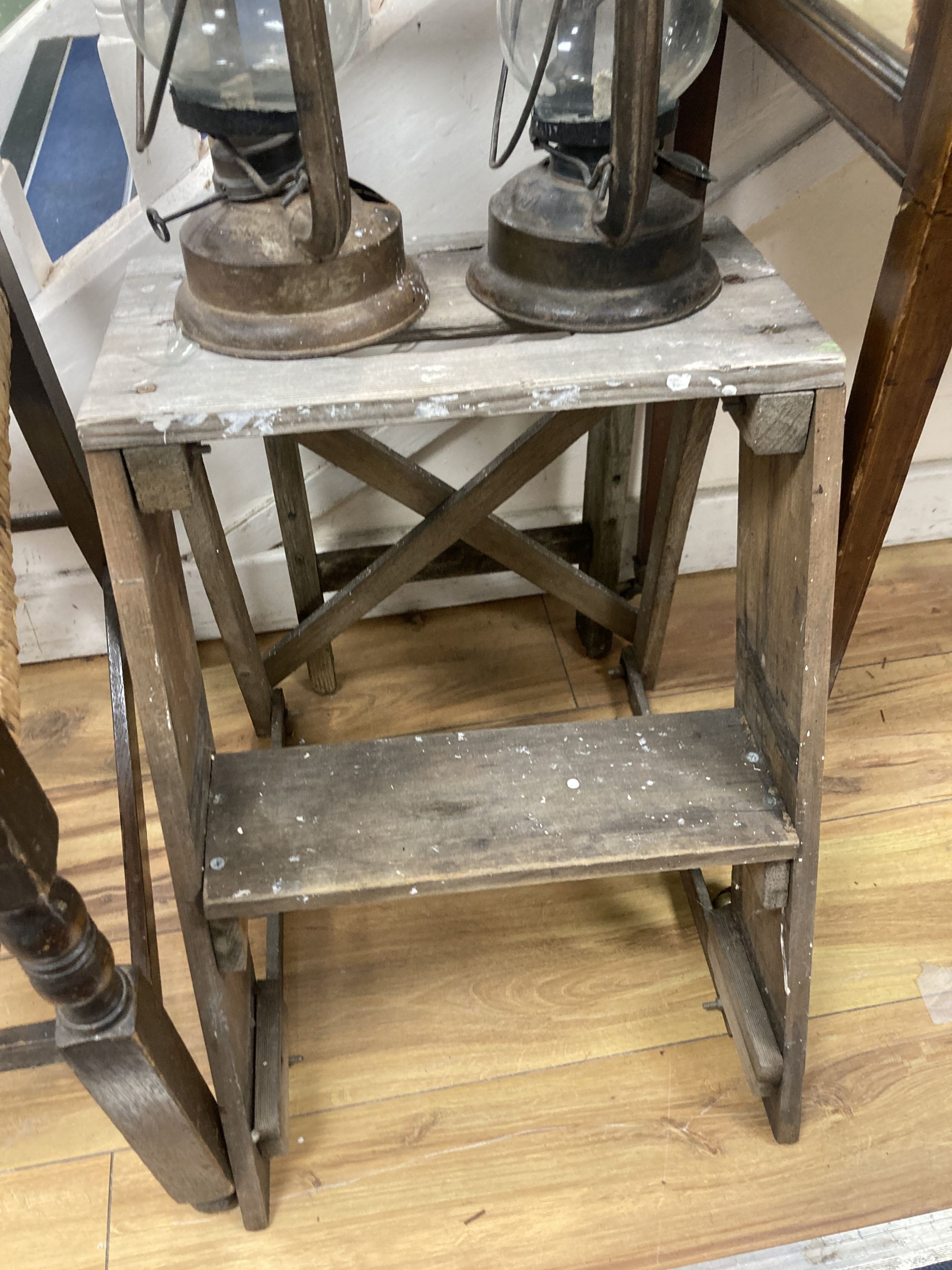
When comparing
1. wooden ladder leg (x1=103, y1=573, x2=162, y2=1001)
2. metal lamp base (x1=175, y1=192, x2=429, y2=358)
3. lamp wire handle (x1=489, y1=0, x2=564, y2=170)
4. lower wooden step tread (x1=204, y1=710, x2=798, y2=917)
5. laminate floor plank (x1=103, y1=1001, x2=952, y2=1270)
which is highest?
lamp wire handle (x1=489, y1=0, x2=564, y2=170)

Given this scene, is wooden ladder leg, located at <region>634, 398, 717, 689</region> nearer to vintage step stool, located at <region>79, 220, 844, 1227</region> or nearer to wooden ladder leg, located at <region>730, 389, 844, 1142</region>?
vintage step stool, located at <region>79, 220, 844, 1227</region>

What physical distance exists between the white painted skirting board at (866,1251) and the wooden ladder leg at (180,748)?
17.0 inches

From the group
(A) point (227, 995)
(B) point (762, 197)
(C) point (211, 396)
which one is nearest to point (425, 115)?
(B) point (762, 197)

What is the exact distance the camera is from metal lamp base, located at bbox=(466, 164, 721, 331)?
69 centimetres

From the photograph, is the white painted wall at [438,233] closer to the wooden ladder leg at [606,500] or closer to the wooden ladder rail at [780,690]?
the wooden ladder leg at [606,500]

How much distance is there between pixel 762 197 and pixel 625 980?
3.05 ft

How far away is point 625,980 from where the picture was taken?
42.5 inches

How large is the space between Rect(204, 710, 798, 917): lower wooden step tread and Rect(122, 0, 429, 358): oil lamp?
384 mm

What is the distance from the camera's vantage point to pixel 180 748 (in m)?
0.77

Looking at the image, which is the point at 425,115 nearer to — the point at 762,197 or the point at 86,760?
the point at 762,197

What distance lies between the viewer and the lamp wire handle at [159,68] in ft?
1.86

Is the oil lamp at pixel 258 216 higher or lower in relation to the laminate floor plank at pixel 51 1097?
higher

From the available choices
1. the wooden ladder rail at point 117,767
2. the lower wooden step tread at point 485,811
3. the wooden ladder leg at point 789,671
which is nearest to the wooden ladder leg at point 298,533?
the wooden ladder rail at point 117,767

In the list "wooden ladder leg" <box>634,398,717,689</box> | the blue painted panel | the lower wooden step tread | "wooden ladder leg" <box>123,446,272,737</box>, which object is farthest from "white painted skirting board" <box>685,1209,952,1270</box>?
the blue painted panel
